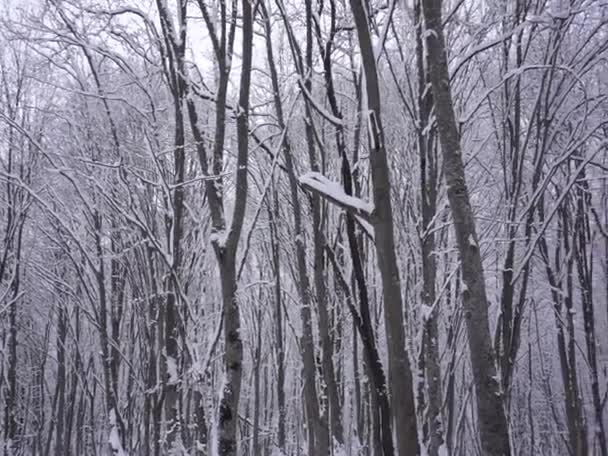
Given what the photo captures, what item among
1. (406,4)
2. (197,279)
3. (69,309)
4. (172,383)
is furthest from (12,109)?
(406,4)

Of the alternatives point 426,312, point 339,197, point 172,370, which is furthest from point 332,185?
point 172,370

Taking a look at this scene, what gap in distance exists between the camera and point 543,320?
19.9 meters

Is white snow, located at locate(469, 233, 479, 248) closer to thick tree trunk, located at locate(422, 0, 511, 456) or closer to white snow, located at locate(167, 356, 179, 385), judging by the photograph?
thick tree trunk, located at locate(422, 0, 511, 456)

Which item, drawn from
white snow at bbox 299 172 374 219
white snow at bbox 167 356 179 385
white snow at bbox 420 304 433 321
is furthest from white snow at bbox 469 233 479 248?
white snow at bbox 167 356 179 385

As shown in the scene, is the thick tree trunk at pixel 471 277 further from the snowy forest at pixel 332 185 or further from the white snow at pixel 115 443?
the white snow at pixel 115 443

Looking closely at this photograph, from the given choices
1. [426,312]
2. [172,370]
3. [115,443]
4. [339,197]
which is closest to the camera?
[339,197]

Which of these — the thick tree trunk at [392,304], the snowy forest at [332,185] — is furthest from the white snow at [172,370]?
the thick tree trunk at [392,304]

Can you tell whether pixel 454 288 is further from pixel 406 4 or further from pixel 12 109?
pixel 12 109

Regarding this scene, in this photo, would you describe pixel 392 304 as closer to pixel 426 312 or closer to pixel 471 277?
pixel 471 277

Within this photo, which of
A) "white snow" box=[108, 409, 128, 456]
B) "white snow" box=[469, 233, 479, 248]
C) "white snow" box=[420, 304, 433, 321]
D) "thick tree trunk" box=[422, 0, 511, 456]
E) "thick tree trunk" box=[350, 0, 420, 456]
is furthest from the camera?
"white snow" box=[108, 409, 128, 456]

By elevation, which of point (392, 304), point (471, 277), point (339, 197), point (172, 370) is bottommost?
point (172, 370)

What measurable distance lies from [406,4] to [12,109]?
10927 mm

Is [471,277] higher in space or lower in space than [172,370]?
higher

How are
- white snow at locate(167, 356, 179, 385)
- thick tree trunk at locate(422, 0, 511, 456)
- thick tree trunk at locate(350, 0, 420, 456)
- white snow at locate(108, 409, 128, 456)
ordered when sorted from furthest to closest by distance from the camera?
1. white snow at locate(108, 409, 128, 456)
2. white snow at locate(167, 356, 179, 385)
3. thick tree trunk at locate(350, 0, 420, 456)
4. thick tree trunk at locate(422, 0, 511, 456)
